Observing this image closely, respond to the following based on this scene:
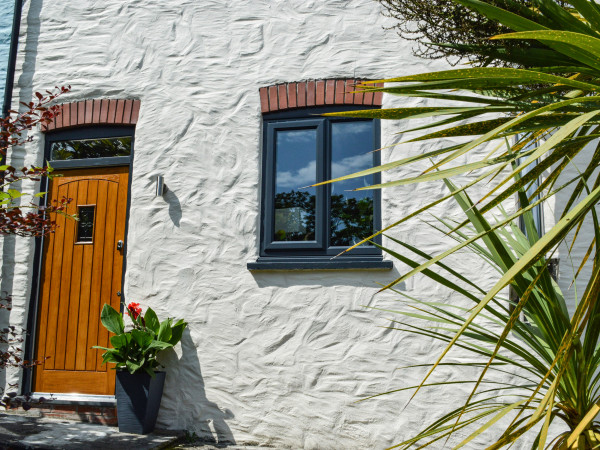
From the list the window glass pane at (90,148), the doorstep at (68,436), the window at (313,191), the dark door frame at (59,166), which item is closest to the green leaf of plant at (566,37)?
the window at (313,191)

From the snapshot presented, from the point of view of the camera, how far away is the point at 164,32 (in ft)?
18.6

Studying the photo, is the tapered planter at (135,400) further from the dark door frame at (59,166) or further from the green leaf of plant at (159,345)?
the dark door frame at (59,166)

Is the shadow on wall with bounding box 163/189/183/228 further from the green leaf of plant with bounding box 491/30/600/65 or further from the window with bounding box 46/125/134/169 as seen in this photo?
the green leaf of plant with bounding box 491/30/600/65

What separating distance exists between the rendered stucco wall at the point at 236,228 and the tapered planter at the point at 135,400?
0.82 feet

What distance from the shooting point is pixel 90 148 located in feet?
19.2

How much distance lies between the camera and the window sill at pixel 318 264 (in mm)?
4781

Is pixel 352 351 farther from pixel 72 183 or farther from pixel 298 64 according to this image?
pixel 72 183

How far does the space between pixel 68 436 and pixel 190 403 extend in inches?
36.2

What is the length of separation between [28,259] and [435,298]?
3570 millimetres

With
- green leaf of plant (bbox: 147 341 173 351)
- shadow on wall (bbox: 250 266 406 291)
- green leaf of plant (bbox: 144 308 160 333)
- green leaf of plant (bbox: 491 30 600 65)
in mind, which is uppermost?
green leaf of plant (bbox: 491 30 600 65)

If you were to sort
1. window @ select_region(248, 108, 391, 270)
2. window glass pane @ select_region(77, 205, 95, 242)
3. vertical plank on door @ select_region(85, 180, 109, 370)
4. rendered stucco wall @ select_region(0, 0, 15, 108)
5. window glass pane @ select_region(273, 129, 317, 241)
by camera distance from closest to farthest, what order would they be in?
1. window @ select_region(248, 108, 391, 270)
2. window glass pane @ select_region(273, 129, 317, 241)
3. vertical plank on door @ select_region(85, 180, 109, 370)
4. window glass pane @ select_region(77, 205, 95, 242)
5. rendered stucco wall @ select_region(0, 0, 15, 108)

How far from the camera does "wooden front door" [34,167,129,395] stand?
5523 millimetres

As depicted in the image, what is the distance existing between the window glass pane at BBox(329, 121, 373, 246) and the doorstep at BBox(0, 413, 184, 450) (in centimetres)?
201

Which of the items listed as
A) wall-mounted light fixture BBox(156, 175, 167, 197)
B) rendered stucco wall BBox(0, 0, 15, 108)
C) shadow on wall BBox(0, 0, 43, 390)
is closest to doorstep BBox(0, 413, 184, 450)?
shadow on wall BBox(0, 0, 43, 390)
